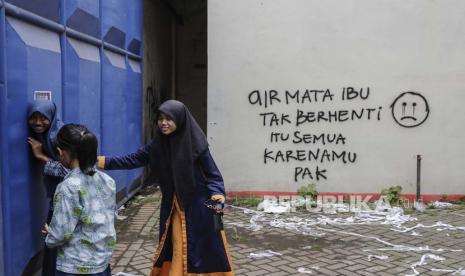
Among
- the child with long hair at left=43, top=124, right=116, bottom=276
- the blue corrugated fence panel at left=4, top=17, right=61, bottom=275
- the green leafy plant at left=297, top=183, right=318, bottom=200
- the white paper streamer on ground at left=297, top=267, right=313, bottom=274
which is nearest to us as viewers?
the child with long hair at left=43, top=124, right=116, bottom=276

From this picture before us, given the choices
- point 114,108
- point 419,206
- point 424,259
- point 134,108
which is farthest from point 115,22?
point 419,206

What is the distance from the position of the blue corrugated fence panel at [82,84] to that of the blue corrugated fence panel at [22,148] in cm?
65

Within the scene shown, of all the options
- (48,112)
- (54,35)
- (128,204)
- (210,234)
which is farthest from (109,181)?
(128,204)

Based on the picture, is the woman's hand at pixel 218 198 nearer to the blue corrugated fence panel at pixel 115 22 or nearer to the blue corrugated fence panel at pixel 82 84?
the blue corrugated fence panel at pixel 82 84

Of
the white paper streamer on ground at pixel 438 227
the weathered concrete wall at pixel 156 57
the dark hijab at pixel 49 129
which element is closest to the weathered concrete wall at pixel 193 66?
the weathered concrete wall at pixel 156 57

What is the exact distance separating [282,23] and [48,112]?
209 inches

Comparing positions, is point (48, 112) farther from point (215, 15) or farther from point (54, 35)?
point (215, 15)

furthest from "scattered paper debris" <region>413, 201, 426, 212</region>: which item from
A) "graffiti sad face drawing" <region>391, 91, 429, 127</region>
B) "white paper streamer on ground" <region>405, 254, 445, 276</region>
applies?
"white paper streamer on ground" <region>405, 254, 445, 276</region>

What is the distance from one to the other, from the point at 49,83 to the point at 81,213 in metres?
2.14

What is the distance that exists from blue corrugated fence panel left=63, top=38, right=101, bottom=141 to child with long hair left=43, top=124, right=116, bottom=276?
7.24ft

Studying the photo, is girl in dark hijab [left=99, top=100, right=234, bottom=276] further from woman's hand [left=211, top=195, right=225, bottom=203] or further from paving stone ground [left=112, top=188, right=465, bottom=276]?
paving stone ground [left=112, top=188, right=465, bottom=276]

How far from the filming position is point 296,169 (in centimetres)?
877

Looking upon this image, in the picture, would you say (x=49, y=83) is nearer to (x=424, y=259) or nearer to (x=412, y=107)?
(x=424, y=259)

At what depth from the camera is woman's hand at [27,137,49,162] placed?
13.6 ft
